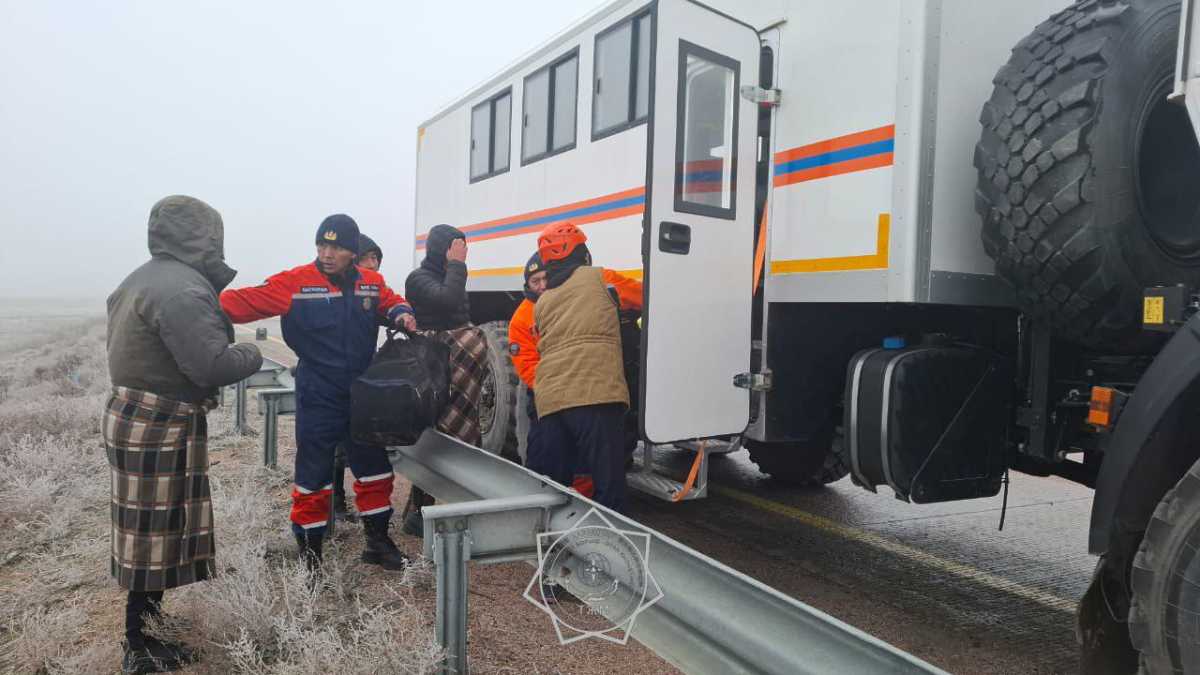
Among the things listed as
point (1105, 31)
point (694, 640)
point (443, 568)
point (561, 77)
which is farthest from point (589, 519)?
point (561, 77)

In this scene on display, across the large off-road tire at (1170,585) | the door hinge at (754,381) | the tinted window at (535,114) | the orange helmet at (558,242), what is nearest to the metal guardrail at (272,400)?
the tinted window at (535,114)

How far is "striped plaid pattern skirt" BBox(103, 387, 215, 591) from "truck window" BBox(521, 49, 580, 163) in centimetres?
307

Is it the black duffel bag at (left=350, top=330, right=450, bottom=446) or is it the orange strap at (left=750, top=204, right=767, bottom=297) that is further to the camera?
the orange strap at (left=750, top=204, right=767, bottom=297)

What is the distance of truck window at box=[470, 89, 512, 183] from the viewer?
6.44 meters

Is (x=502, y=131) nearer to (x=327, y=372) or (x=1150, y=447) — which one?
(x=327, y=372)

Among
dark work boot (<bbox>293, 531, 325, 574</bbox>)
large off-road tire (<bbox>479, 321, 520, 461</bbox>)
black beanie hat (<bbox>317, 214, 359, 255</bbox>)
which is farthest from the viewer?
large off-road tire (<bbox>479, 321, 520, 461</bbox>)

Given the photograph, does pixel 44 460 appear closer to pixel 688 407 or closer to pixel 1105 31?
pixel 688 407

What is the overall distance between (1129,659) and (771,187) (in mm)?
2441

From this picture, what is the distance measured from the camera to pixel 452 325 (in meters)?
5.37

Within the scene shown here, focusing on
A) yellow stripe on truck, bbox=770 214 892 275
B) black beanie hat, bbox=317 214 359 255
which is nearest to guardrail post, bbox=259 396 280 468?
black beanie hat, bbox=317 214 359 255

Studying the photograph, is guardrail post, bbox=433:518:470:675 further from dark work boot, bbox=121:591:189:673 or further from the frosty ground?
dark work boot, bbox=121:591:189:673

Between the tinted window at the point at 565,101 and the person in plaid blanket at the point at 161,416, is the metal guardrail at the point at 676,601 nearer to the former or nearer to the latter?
the person in plaid blanket at the point at 161,416

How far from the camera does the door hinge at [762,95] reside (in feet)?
13.2

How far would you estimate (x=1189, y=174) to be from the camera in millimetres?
3025
